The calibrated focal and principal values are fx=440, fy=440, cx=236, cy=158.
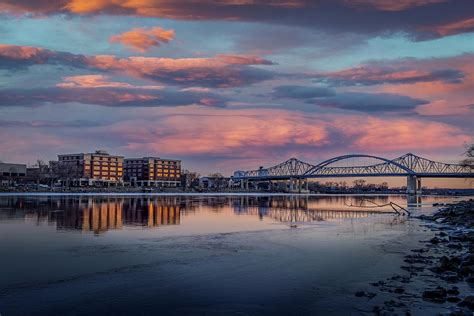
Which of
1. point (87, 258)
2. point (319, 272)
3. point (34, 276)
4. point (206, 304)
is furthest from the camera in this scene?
point (87, 258)

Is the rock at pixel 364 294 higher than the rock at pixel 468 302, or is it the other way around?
the rock at pixel 468 302

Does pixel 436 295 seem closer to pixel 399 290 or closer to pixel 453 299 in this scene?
pixel 453 299

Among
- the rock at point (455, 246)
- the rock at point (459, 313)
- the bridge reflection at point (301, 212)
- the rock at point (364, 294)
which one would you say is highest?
the rock at point (455, 246)

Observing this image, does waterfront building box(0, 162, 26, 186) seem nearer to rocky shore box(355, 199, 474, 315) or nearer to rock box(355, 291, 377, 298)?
rocky shore box(355, 199, 474, 315)

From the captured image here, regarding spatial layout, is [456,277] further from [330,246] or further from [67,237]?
[67,237]

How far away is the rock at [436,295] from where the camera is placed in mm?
12003

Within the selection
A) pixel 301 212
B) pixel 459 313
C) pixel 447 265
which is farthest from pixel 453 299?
pixel 301 212

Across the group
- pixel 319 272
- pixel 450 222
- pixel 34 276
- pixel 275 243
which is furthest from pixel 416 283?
pixel 450 222

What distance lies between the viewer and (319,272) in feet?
51.9

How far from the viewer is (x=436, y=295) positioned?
12.2m

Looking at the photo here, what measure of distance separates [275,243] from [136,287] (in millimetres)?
11278

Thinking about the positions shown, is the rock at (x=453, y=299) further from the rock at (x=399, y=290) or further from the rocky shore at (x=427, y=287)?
the rock at (x=399, y=290)

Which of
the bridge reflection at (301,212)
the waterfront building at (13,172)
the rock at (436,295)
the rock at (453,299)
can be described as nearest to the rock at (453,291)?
the rock at (436,295)

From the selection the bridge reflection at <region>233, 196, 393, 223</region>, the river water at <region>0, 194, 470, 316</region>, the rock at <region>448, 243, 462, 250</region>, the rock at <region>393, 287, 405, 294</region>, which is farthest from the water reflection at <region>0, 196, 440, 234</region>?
→ the rock at <region>393, 287, 405, 294</region>
